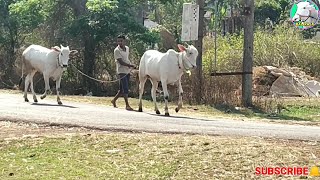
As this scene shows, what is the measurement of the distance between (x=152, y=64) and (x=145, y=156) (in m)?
6.52

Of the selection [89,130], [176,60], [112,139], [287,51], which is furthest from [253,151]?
[287,51]

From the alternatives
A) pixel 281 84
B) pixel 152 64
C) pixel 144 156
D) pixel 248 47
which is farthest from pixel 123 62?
pixel 281 84

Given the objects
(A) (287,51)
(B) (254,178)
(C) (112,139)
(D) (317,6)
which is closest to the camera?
(B) (254,178)

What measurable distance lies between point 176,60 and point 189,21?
4.41m

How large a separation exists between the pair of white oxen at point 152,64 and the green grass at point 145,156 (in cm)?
470

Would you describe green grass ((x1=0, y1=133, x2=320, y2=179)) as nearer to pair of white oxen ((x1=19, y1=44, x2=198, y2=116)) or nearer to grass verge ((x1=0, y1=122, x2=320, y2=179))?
grass verge ((x1=0, y1=122, x2=320, y2=179))

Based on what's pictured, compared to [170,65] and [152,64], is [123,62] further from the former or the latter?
[170,65]

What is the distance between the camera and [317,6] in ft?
140

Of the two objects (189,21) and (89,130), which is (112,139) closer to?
(89,130)

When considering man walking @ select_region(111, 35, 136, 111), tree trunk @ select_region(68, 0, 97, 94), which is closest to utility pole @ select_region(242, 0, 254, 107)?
man walking @ select_region(111, 35, 136, 111)

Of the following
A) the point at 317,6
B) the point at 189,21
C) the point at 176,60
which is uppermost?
the point at 317,6

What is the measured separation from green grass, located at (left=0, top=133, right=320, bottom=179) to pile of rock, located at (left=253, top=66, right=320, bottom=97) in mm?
13484

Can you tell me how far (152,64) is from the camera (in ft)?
49.8

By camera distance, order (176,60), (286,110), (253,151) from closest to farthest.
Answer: (253,151) → (176,60) → (286,110)
